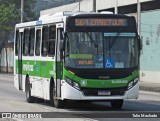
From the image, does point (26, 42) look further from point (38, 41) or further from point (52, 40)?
point (52, 40)

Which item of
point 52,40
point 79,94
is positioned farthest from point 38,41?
point 79,94

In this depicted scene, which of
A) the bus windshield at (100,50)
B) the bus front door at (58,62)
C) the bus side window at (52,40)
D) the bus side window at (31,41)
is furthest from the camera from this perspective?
the bus side window at (31,41)

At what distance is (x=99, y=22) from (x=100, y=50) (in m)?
0.94

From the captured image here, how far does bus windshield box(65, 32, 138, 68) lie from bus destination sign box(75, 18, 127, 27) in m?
0.31

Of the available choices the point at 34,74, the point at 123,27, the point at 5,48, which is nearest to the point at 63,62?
the point at 123,27

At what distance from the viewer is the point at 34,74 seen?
853 inches

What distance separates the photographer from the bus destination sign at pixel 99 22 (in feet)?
60.7

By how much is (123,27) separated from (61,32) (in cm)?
198

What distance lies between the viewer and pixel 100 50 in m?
18.3

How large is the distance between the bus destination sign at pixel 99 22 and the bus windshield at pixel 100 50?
12.4 inches

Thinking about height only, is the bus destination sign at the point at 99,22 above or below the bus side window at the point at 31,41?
above

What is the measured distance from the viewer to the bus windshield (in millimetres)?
18125

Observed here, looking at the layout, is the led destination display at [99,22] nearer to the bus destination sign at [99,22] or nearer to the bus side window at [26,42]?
the bus destination sign at [99,22]

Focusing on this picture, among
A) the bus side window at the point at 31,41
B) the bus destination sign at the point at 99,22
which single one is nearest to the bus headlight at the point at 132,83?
the bus destination sign at the point at 99,22
